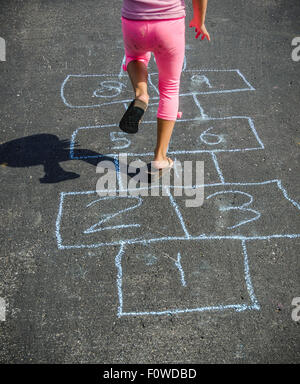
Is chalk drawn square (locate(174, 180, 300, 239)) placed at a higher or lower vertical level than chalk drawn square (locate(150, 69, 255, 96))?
lower

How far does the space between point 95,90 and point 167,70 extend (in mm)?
1890

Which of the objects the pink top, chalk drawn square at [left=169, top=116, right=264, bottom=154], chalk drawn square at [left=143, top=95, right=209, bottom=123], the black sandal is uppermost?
the pink top

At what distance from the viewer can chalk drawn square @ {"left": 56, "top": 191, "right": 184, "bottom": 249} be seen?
2895 millimetres

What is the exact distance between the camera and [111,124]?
13.3 ft

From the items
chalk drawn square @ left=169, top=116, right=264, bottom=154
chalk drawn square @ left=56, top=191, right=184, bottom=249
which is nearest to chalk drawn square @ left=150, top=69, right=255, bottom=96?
chalk drawn square @ left=169, top=116, right=264, bottom=154

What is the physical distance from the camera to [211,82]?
186 inches

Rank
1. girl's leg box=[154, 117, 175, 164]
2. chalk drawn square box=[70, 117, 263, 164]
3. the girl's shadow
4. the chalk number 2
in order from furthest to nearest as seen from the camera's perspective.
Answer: chalk drawn square box=[70, 117, 263, 164] → the girl's shadow → girl's leg box=[154, 117, 175, 164] → the chalk number 2

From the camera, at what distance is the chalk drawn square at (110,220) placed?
114 inches

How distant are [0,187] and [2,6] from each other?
4.62 metres

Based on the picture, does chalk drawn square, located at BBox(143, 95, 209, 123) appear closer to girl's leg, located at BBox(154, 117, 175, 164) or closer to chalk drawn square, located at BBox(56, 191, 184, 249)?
girl's leg, located at BBox(154, 117, 175, 164)

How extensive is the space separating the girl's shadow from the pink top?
136cm

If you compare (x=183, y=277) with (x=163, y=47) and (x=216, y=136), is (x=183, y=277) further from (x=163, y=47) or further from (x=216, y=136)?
(x=216, y=136)
